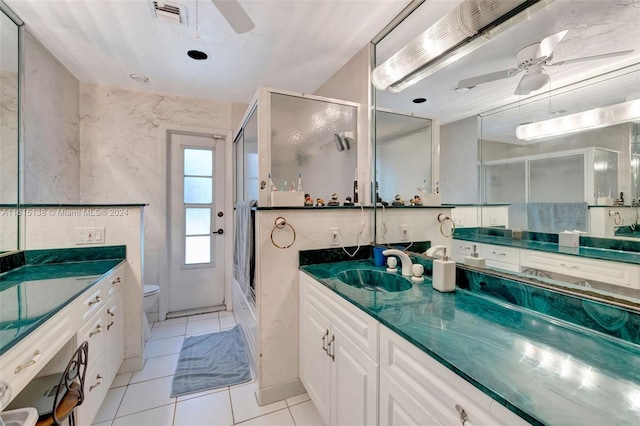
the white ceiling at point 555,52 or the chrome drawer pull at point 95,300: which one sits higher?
the white ceiling at point 555,52

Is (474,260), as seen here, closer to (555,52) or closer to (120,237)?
(555,52)

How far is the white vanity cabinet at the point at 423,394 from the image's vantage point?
2.05 ft

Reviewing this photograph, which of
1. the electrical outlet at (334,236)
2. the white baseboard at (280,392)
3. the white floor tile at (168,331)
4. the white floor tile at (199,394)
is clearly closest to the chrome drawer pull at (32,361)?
the white floor tile at (199,394)

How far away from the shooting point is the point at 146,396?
1.75m

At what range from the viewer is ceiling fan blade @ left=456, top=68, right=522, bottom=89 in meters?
1.13

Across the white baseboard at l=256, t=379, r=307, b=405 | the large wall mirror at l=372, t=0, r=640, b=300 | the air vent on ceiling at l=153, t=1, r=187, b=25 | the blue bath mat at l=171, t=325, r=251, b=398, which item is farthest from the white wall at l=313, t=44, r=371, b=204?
the blue bath mat at l=171, t=325, r=251, b=398

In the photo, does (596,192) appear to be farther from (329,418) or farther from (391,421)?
(329,418)

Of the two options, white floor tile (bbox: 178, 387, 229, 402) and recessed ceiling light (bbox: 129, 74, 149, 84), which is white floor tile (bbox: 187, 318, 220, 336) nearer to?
white floor tile (bbox: 178, 387, 229, 402)

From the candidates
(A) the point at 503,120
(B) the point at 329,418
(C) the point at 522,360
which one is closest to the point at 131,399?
(B) the point at 329,418

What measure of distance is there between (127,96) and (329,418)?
335 centimetres

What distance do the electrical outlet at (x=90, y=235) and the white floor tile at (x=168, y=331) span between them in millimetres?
1188

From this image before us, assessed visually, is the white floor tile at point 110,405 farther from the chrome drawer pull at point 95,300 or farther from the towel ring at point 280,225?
the towel ring at point 280,225

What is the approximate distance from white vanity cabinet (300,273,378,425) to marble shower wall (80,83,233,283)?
2.02 m

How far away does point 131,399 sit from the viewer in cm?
173
